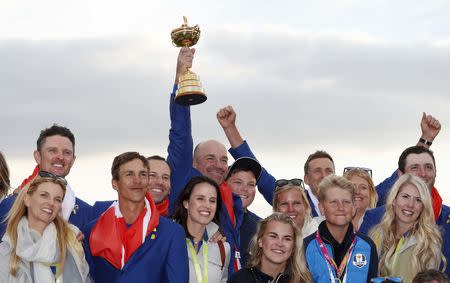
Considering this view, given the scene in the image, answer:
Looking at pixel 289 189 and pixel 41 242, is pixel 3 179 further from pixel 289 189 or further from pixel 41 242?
pixel 289 189

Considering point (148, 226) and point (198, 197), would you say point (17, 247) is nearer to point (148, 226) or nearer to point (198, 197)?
point (148, 226)

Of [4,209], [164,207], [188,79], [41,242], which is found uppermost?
[188,79]

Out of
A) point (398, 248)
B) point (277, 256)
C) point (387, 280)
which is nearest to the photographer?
point (387, 280)

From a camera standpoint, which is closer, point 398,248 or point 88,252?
point 88,252

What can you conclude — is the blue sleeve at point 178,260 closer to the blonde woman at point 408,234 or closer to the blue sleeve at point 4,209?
the blue sleeve at point 4,209

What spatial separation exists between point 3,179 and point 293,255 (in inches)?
157

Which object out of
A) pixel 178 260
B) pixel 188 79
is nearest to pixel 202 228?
pixel 178 260

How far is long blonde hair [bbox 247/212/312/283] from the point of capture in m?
9.36

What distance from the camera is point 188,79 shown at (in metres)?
11.6

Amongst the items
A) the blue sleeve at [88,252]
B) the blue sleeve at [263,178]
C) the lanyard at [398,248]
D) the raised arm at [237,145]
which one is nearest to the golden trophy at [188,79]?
the raised arm at [237,145]

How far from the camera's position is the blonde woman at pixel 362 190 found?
39.0 ft

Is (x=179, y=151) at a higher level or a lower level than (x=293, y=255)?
higher

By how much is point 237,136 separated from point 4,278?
4683mm

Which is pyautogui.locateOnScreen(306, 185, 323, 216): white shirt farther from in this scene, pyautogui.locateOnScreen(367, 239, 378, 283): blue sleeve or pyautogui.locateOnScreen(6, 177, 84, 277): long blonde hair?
pyautogui.locateOnScreen(6, 177, 84, 277): long blonde hair
